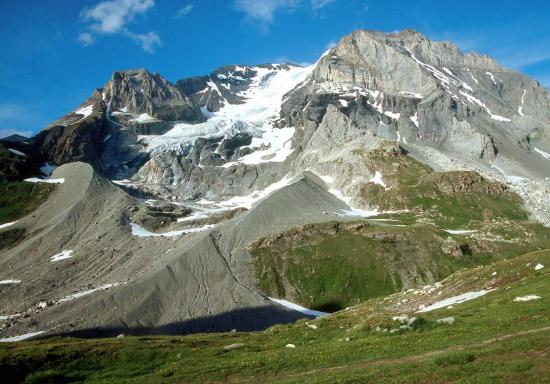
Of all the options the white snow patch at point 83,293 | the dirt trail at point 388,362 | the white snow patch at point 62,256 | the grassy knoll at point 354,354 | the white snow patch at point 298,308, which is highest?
the white snow patch at point 62,256

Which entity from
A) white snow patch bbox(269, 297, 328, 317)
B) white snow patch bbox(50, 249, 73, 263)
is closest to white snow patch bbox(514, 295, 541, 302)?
white snow patch bbox(269, 297, 328, 317)

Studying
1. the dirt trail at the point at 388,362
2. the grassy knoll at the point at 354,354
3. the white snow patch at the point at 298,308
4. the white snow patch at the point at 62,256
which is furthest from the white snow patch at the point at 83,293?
the dirt trail at the point at 388,362

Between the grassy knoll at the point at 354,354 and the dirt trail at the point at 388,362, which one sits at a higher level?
the grassy knoll at the point at 354,354

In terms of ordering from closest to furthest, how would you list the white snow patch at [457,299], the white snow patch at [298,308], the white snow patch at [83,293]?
the white snow patch at [457,299], the white snow patch at [83,293], the white snow patch at [298,308]

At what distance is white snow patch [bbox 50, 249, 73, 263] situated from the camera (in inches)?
7198

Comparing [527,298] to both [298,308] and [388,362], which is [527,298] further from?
[298,308]

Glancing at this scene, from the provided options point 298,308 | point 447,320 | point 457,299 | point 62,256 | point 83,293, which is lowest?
point 298,308

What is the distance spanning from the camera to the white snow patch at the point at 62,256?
600ft

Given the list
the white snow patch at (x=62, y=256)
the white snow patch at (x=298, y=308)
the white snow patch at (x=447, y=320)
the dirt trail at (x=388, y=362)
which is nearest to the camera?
the dirt trail at (x=388, y=362)

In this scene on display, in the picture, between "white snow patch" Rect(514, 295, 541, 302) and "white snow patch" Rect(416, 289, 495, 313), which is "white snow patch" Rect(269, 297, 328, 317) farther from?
"white snow patch" Rect(514, 295, 541, 302)

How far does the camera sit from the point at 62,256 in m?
186

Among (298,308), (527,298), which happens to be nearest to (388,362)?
(527,298)

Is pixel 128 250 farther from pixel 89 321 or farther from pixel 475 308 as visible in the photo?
pixel 475 308

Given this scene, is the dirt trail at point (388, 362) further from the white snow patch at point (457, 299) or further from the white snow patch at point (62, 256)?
the white snow patch at point (62, 256)
